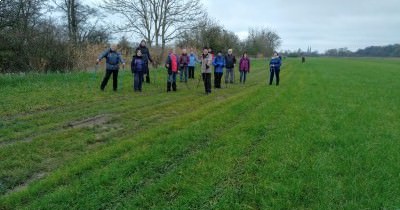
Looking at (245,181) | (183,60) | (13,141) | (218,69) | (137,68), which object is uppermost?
(183,60)

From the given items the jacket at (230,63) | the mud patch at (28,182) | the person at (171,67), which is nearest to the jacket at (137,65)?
the person at (171,67)

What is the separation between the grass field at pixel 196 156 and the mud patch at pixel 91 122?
1.1 inches

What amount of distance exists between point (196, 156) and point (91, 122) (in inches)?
160

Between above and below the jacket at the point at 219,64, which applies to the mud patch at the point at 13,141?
below

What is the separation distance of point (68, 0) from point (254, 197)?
123ft

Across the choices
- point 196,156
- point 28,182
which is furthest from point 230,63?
point 28,182

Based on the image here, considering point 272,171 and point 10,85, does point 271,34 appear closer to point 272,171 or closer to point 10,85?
point 10,85

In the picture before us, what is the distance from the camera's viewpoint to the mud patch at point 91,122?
9122mm

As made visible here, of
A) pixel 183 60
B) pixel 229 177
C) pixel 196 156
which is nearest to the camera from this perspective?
pixel 229 177

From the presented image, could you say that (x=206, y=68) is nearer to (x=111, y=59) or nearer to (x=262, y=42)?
(x=111, y=59)

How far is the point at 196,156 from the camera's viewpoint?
21.5 ft

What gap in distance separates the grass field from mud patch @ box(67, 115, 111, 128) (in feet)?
0.09

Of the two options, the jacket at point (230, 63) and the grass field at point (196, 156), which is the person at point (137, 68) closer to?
the grass field at point (196, 156)

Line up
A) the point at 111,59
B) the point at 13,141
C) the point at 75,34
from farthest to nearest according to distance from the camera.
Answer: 1. the point at 75,34
2. the point at 111,59
3. the point at 13,141
